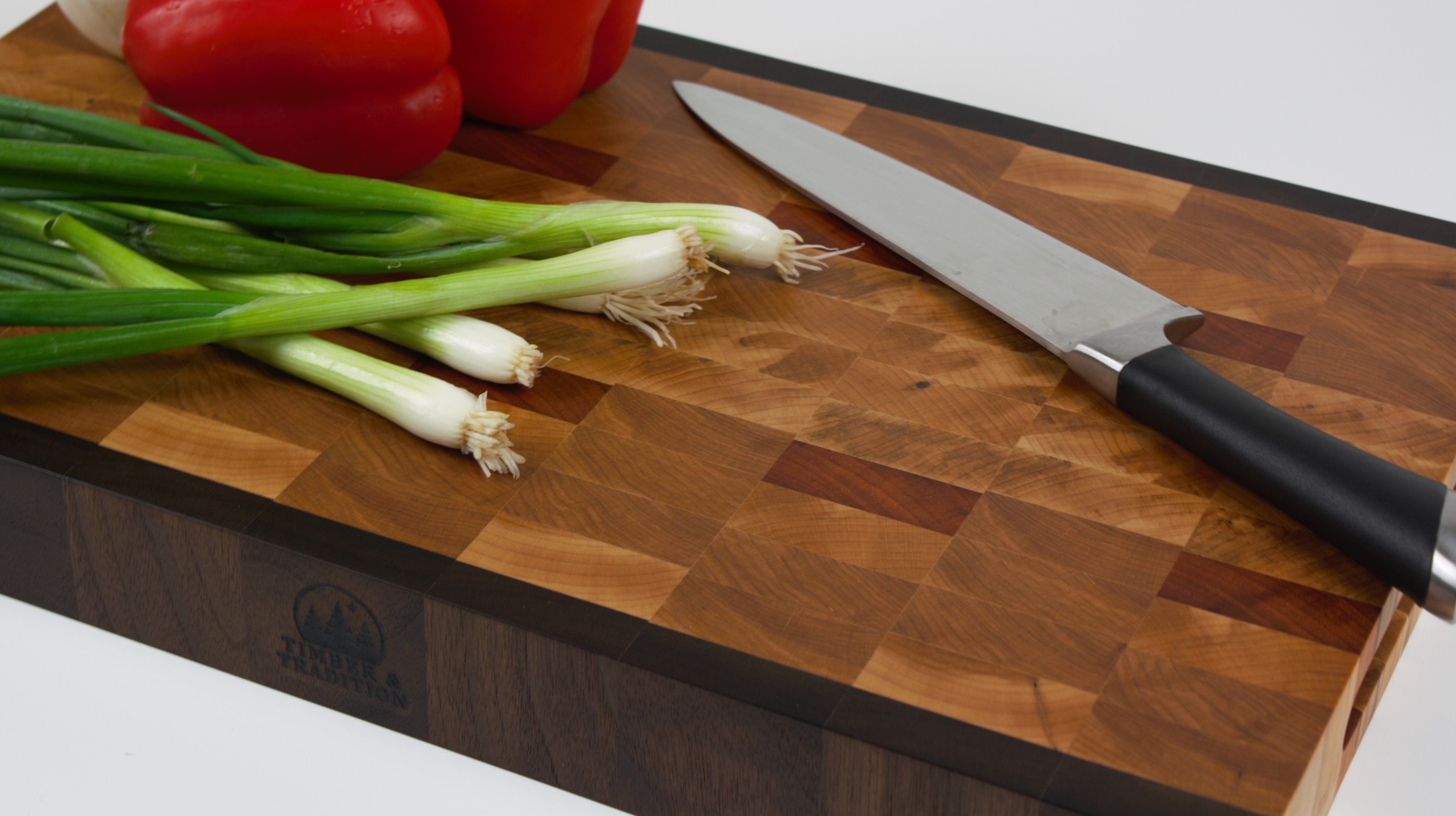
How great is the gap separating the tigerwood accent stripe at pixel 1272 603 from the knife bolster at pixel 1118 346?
0.20 meters

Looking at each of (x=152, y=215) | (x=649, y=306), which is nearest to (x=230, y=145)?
(x=152, y=215)

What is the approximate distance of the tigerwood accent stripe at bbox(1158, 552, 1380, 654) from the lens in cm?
108

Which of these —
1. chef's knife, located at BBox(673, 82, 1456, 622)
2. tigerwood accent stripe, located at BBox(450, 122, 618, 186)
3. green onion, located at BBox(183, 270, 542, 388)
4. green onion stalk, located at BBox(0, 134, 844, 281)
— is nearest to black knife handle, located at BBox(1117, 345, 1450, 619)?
chef's knife, located at BBox(673, 82, 1456, 622)

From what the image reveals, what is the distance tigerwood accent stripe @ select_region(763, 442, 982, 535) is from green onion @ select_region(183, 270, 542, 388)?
0.85 feet

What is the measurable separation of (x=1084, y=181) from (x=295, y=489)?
0.93 metres

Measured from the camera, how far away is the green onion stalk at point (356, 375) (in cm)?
120

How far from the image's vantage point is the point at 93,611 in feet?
4.24

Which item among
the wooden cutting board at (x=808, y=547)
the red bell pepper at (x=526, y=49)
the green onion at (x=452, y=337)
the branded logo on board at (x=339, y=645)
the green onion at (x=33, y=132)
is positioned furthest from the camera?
the red bell pepper at (x=526, y=49)

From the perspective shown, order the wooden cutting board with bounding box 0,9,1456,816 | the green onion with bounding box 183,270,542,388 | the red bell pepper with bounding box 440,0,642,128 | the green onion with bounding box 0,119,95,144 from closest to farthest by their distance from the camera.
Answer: the wooden cutting board with bounding box 0,9,1456,816, the green onion with bounding box 183,270,542,388, the green onion with bounding box 0,119,95,144, the red bell pepper with bounding box 440,0,642,128

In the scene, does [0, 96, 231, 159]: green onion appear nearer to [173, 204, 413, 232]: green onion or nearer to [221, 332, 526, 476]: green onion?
[173, 204, 413, 232]: green onion

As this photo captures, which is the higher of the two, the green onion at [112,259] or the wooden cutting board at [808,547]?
the green onion at [112,259]

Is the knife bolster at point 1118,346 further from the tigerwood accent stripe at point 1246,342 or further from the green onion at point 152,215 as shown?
the green onion at point 152,215

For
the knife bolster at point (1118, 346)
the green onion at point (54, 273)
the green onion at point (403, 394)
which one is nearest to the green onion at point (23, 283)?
the green onion at point (54, 273)

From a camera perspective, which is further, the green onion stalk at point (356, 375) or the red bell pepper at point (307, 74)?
the red bell pepper at point (307, 74)
